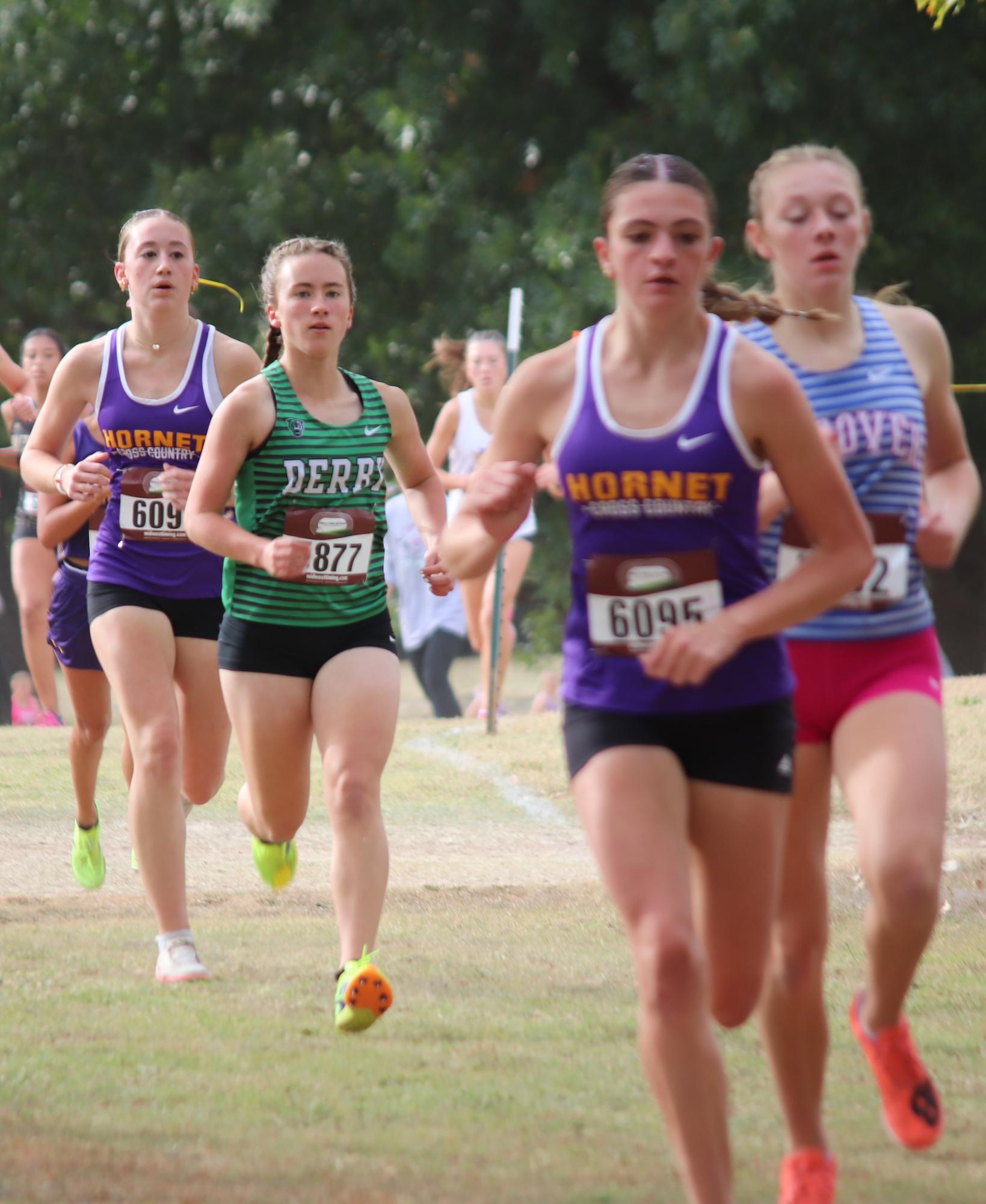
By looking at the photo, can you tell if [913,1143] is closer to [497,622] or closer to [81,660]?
[81,660]

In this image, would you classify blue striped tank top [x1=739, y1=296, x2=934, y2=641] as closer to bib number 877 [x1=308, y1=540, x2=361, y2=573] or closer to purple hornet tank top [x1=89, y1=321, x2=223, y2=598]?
bib number 877 [x1=308, y1=540, x2=361, y2=573]

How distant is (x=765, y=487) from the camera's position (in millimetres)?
3766

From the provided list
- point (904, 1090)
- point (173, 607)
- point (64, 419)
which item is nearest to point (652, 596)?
point (904, 1090)

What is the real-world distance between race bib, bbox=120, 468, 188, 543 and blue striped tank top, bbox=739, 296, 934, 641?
2486 mm

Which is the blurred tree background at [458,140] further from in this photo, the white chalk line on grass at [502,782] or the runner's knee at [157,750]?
the runner's knee at [157,750]

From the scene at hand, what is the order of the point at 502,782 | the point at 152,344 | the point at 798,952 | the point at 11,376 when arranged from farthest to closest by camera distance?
the point at 502,782 < the point at 11,376 < the point at 152,344 < the point at 798,952

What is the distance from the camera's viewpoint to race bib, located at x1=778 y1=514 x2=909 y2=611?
391 cm

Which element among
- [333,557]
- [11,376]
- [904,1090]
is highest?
[11,376]

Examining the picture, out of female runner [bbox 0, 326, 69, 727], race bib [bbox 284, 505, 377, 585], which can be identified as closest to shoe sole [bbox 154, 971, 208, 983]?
race bib [bbox 284, 505, 377, 585]

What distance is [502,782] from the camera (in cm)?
1033

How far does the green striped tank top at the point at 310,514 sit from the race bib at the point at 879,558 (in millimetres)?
1653

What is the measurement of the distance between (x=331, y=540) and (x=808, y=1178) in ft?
7.77

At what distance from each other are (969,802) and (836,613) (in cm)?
540

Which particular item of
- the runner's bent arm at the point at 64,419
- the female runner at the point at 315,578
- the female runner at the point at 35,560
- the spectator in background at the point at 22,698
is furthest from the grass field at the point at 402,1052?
the spectator in background at the point at 22,698
